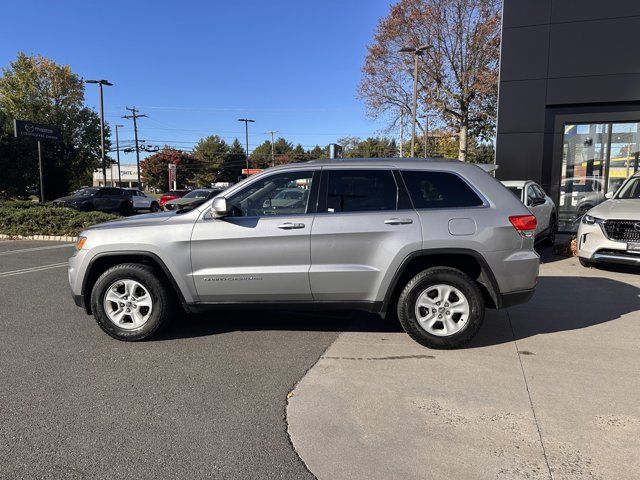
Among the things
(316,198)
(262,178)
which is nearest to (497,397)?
(316,198)

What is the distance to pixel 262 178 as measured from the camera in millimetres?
4750

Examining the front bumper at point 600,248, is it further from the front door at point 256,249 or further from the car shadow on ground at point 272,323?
the front door at point 256,249

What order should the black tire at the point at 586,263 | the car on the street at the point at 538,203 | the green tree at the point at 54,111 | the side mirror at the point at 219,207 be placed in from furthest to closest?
the green tree at the point at 54,111 < the car on the street at the point at 538,203 < the black tire at the point at 586,263 < the side mirror at the point at 219,207

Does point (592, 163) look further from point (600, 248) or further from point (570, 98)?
point (600, 248)

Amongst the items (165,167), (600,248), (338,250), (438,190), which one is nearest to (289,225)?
(338,250)

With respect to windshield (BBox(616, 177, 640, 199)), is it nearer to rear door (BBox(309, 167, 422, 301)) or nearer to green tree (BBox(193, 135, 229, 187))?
rear door (BBox(309, 167, 422, 301))

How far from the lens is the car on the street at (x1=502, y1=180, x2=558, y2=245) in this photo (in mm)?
9914

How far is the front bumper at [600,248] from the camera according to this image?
24.8 ft

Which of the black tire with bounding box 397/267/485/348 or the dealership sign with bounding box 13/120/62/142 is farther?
the dealership sign with bounding box 13/120/62/142

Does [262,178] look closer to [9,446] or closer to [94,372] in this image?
[94,372]

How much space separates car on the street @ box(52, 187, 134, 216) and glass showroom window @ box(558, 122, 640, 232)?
1995 cm

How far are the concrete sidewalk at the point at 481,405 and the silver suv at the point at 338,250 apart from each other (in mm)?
493

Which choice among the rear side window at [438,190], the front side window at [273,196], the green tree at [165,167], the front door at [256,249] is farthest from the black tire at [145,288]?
the green tree at [165,167]

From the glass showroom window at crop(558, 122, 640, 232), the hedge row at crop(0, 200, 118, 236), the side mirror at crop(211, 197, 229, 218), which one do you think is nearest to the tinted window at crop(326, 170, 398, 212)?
the side mirror at crop(211, 197, 229, 218)
